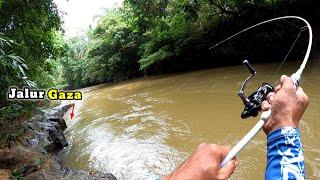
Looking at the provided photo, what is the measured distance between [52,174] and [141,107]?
5364 mm

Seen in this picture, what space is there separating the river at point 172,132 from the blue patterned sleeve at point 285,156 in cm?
351

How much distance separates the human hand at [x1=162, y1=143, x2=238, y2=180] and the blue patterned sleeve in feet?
0.59

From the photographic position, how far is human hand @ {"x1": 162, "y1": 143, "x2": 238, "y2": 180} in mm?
928

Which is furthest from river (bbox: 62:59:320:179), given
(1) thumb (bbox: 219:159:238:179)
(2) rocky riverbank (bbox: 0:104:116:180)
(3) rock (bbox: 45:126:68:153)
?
(1) thumb (bbox: 219:159:238:179)

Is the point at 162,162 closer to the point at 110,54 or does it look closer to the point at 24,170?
the point at 24,170

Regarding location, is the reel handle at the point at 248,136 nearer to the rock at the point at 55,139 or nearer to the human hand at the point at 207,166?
the human hand at the point at 207,166

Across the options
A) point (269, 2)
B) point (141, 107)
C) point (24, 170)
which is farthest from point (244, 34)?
point (24, 170)

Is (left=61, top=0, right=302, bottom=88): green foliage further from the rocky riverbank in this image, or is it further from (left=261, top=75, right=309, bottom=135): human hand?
(left=261, top=75, right=309, bottom=135): human hand

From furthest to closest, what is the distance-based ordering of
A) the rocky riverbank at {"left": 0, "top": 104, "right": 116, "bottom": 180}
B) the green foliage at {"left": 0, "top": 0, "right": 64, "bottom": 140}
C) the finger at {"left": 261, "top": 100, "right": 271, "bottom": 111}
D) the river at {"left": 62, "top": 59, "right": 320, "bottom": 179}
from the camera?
the green foliage at {"left": 0, "top": 0, "right": 64, "bottom": 140}, the river at {"left": 62, "top": 59, "right": 320, "bottom": 179}, the rocky riverbank at {"left": 0, "top": 104, "right": 116, "bottom": 180}, the finger at {"left": 261, "top": 100, "right": 271, "bottom": 111}

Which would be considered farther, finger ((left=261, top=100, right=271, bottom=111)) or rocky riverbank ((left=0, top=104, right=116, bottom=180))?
rocky riverbank ((left=0, top=104, right=116, bottom=180))

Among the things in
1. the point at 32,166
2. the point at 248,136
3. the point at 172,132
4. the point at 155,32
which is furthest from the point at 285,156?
the point at 155,32

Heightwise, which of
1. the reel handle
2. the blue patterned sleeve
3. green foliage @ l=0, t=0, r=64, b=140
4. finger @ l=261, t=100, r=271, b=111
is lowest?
the blue patterned sleeve

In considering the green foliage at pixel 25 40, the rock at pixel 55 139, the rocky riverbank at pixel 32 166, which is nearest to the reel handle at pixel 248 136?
the rocky riverbank at pixel 32 166

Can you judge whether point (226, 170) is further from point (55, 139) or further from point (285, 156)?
point (55, 139)
